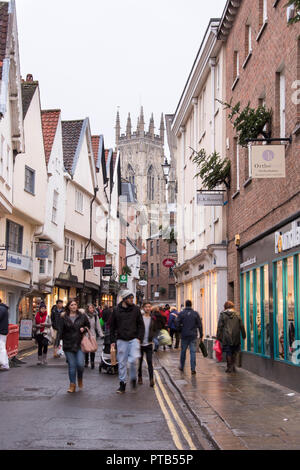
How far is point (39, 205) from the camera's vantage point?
29.7 metres

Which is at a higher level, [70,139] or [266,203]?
[70,139]

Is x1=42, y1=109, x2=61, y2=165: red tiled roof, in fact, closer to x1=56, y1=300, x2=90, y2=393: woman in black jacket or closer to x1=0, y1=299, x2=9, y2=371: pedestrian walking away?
x1=0, y1=299, x2=9, y2=371: pedestrian walking away

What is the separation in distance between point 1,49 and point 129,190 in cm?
5188

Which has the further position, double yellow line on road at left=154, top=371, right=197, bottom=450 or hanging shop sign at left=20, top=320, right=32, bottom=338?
hanging shop sign at left=20, top=320, right=32, bottom=338

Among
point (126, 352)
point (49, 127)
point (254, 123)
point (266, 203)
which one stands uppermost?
point (49, 127)

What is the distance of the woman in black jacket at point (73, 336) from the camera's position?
12.5 metres

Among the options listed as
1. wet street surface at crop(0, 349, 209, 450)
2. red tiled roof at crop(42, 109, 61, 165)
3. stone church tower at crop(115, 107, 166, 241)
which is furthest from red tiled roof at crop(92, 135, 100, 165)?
stone church tower at crop(115, 107, 166, 241)

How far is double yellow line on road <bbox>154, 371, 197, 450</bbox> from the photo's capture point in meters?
7.72

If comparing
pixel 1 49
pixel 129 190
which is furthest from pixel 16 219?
pixel 129 190

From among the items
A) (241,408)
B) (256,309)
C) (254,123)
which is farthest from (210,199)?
(241,408)

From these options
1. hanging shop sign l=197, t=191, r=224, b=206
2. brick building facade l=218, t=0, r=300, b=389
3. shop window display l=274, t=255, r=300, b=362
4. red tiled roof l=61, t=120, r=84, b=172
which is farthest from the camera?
red tiled roof l=61, t=120, r=84, b=172

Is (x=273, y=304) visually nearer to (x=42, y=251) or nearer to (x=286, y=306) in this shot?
(x=286, y=306)

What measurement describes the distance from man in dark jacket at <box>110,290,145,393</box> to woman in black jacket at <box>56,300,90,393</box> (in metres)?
0.62

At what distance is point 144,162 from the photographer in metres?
149
